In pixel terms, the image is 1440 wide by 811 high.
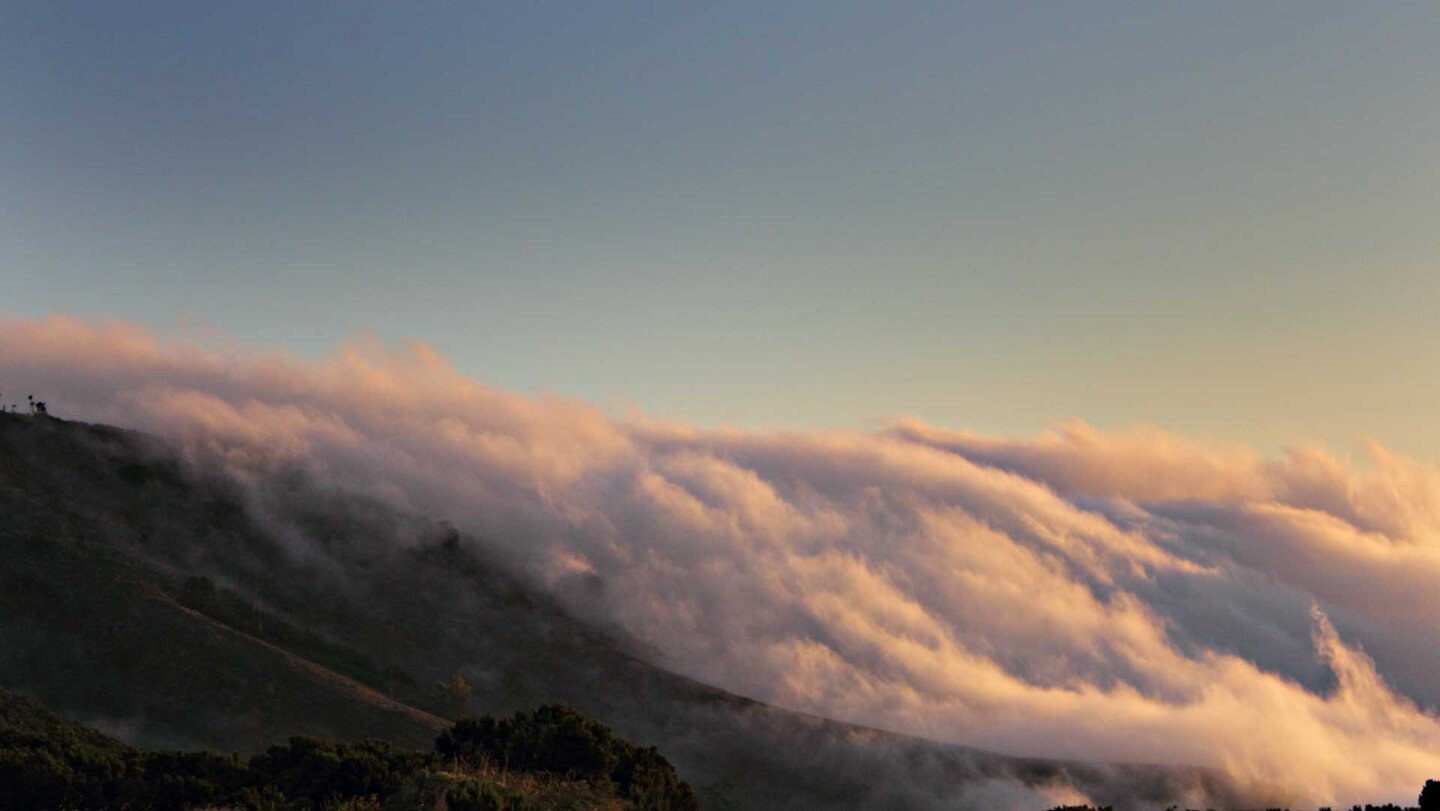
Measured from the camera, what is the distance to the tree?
72.5ft

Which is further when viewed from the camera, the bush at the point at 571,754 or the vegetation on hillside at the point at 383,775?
the bush at the point at 571,754

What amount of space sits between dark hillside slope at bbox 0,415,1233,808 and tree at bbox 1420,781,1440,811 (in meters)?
77.4

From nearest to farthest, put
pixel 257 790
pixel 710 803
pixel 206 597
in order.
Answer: pixel 257 790, pixel 710 803, pixel 206 597

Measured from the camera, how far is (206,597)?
113062 millimetres

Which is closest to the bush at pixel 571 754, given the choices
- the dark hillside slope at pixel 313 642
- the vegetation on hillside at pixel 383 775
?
the vegetation on hillside at pixel 383 775

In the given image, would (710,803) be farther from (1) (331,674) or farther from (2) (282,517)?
(2) (282,517)

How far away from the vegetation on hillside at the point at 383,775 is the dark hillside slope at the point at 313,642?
52946 millimetres

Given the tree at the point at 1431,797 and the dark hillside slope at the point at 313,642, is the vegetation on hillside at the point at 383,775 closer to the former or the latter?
the tree at the point at 1431,797

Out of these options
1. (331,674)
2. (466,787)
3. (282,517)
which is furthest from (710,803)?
(282,517)

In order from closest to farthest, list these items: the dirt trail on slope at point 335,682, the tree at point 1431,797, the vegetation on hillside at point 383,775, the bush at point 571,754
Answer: the tree at point 1431,797, the vegetation on hillside at point 383,775, the bush at point 571,754, the dirt trail on slope at point 335,682

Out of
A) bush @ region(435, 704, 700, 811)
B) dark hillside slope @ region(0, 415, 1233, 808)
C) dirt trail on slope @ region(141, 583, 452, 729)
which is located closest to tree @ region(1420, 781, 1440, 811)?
bush @ region(435, 704, 700, 811)

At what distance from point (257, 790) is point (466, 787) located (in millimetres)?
7293

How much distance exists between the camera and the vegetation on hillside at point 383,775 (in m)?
25.5

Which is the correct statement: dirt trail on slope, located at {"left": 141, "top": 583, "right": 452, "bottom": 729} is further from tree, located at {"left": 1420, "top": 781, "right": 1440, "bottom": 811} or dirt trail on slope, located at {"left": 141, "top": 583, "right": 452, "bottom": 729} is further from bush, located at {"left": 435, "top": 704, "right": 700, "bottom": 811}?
tree, located at {"left": 1420, "top": 781, "right": 1440, "bottom": 811}
